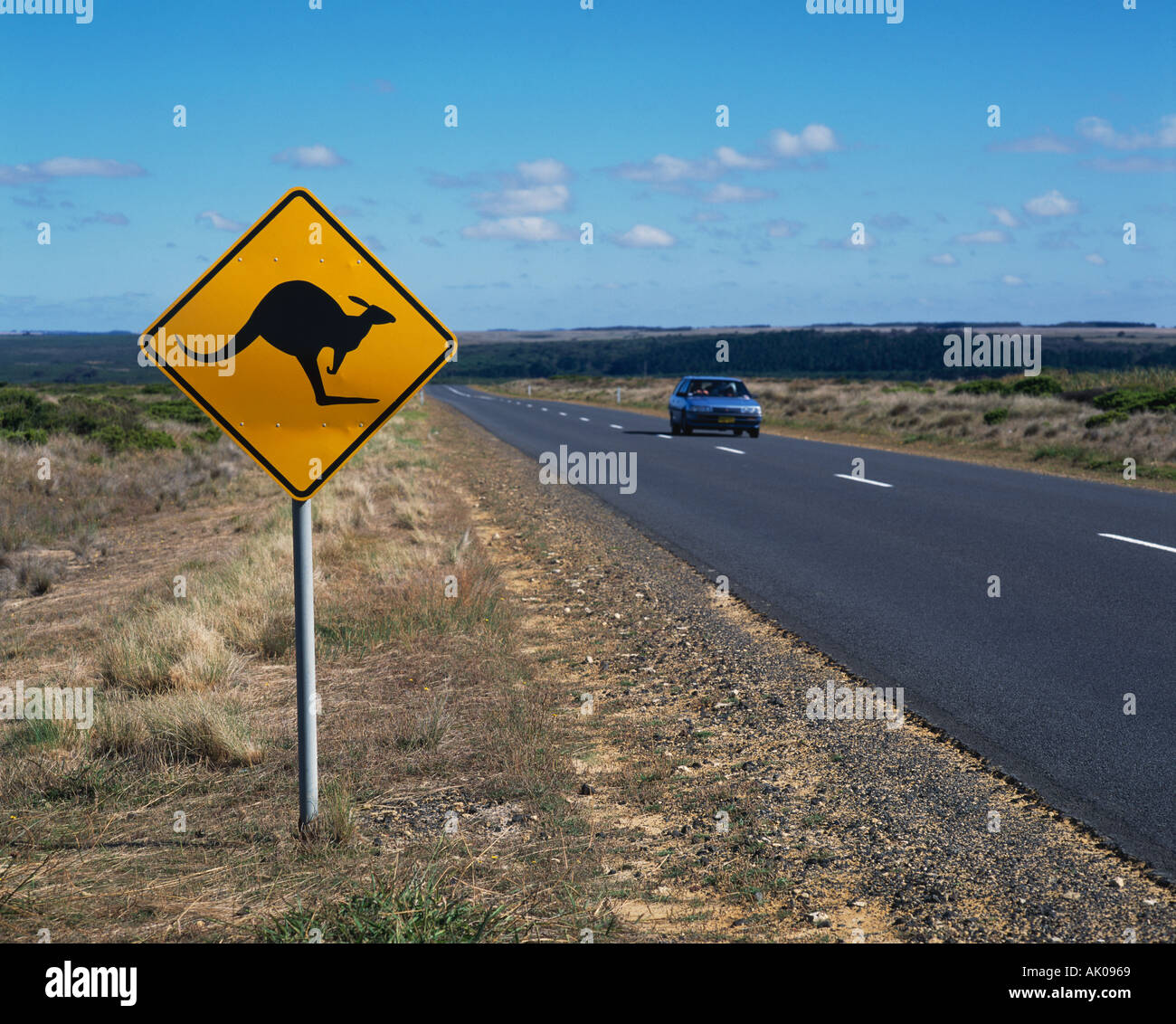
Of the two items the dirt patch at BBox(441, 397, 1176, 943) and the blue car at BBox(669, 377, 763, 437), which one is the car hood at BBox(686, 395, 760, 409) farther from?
the dirt patch at BBox(441, 397, 1176, 943)

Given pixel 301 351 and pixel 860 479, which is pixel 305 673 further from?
pixel 860 479

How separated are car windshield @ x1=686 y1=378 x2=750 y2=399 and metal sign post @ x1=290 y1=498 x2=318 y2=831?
75.9 feet

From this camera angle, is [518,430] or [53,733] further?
[518,430]

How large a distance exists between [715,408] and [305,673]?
2294cm

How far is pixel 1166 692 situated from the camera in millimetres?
5383

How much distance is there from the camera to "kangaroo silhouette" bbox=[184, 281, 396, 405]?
3.60 meters

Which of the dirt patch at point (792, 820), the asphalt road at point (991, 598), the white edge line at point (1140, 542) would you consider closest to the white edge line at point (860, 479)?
the asphalt road at point (991, 598)

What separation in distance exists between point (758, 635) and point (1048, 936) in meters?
3.91

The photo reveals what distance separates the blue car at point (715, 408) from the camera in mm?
25828

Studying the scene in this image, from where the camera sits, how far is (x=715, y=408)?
85.0 ft

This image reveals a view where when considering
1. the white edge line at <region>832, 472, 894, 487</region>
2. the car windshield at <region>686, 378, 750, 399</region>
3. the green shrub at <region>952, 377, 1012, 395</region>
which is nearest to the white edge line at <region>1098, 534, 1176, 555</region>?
the white edge line at <region>832, 472, 894, 487</region>

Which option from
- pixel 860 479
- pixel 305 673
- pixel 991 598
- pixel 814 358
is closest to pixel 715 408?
pixel 860 479
